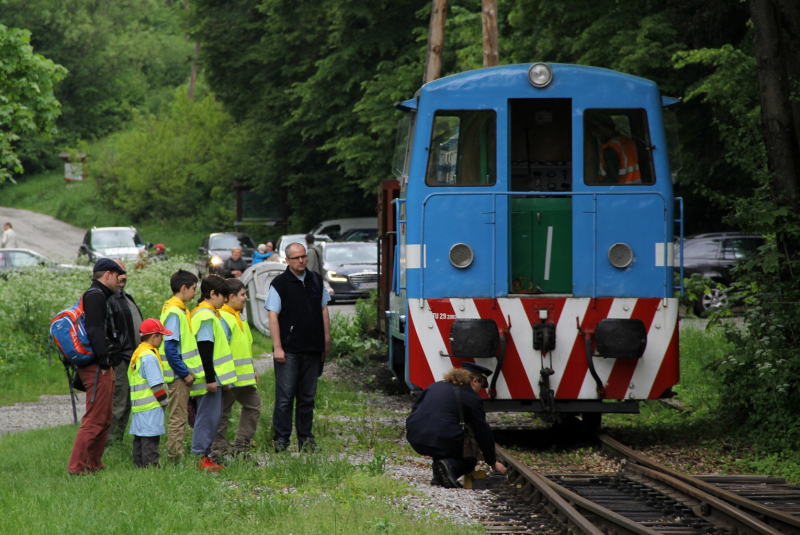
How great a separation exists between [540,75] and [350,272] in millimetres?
16275

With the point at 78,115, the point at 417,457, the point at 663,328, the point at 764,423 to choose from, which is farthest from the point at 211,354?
the point at 78,115

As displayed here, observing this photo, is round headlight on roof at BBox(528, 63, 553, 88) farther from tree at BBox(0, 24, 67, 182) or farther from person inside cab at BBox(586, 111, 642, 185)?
tree at BBox(0, 24, 67, 182)

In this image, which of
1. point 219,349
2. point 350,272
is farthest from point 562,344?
point 350,272

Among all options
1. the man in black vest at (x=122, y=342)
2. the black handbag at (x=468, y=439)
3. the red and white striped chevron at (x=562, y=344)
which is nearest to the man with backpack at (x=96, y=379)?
the man in black vest at (x=122, y=342)

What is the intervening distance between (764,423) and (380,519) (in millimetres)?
4596

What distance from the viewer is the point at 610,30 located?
21.0 metres

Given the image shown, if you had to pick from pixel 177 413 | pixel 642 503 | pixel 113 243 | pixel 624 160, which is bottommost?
pixel 642 503

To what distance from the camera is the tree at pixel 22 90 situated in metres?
14.6

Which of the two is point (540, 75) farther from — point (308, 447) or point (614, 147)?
point (308, 447)

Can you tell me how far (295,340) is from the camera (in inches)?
350

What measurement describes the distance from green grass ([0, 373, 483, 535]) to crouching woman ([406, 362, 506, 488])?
1.17 ft

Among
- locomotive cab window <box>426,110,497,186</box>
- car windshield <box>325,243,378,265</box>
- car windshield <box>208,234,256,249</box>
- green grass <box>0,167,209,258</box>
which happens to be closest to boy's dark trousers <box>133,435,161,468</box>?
locomotive cab window <box>426,110,497,186</box>

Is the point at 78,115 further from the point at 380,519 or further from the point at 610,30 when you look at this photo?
the point at 380,519

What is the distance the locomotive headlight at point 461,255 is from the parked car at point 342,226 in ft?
81.9
